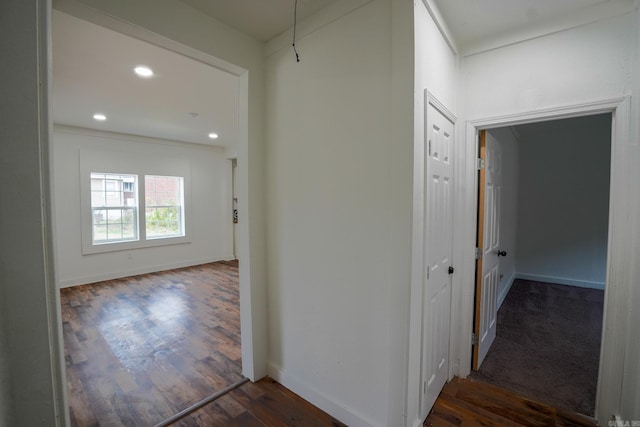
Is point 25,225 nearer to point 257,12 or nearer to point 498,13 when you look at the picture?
point 257,12

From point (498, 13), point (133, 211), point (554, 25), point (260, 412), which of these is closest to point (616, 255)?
point (554, 25)

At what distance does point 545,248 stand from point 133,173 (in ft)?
26.2

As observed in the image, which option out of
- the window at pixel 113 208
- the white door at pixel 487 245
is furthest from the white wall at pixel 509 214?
the window at pixel 113 208

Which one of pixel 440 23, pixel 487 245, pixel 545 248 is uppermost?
pixel 440 23

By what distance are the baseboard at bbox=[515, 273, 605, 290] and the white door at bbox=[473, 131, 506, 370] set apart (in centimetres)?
318

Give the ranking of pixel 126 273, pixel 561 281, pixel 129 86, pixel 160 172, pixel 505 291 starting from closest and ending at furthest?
pixel 129 86 → pixel 505 291 → pixel 561 281 → pixel 126 273 → pixel 160 172

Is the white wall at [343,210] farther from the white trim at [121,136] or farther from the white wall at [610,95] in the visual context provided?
the white trim at [121,136]

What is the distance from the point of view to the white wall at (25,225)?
65 centimetres

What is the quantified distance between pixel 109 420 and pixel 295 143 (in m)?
2.31

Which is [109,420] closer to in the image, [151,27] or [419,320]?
[419,320]

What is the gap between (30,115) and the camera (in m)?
0.68

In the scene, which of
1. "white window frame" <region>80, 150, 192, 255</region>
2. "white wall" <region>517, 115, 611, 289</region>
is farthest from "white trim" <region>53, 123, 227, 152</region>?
"white wall" <region>517, 115, 611, 289</region>

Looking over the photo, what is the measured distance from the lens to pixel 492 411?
6.19 ft

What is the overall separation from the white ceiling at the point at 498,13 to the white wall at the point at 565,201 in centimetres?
312
